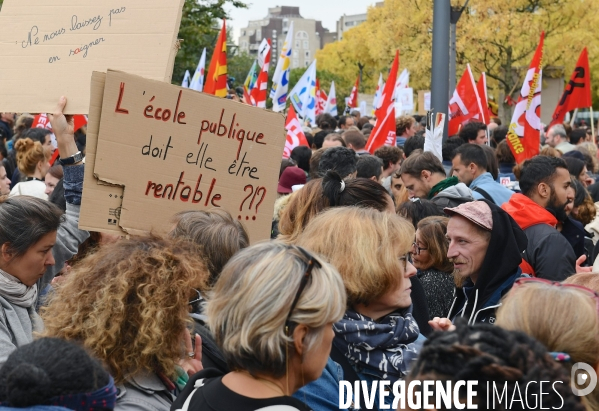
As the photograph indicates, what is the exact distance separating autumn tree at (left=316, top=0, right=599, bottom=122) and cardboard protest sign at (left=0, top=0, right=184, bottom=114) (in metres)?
25.8

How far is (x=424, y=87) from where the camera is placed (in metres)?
40.0

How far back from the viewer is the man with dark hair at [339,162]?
6066 mm

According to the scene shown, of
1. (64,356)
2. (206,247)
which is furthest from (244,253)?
(206,247)

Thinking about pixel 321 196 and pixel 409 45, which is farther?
pixel 409 45

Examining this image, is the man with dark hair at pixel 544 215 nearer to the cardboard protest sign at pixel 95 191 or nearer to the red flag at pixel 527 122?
the cardboard protest sign at pixel 95 191

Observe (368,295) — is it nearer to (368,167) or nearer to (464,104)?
(368,167)

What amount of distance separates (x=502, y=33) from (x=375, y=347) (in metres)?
28.8

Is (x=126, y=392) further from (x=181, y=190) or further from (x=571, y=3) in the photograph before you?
(x=571, y=3)

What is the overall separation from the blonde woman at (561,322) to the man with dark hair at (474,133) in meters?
7.46

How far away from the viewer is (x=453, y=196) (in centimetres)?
590

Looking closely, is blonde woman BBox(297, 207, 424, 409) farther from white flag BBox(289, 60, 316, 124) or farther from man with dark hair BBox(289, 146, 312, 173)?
white flag BBox(289, 60, 316, 124)

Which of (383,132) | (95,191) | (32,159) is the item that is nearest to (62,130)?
(95,191)

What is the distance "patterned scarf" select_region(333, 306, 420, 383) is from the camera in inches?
110

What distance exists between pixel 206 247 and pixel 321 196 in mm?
962
